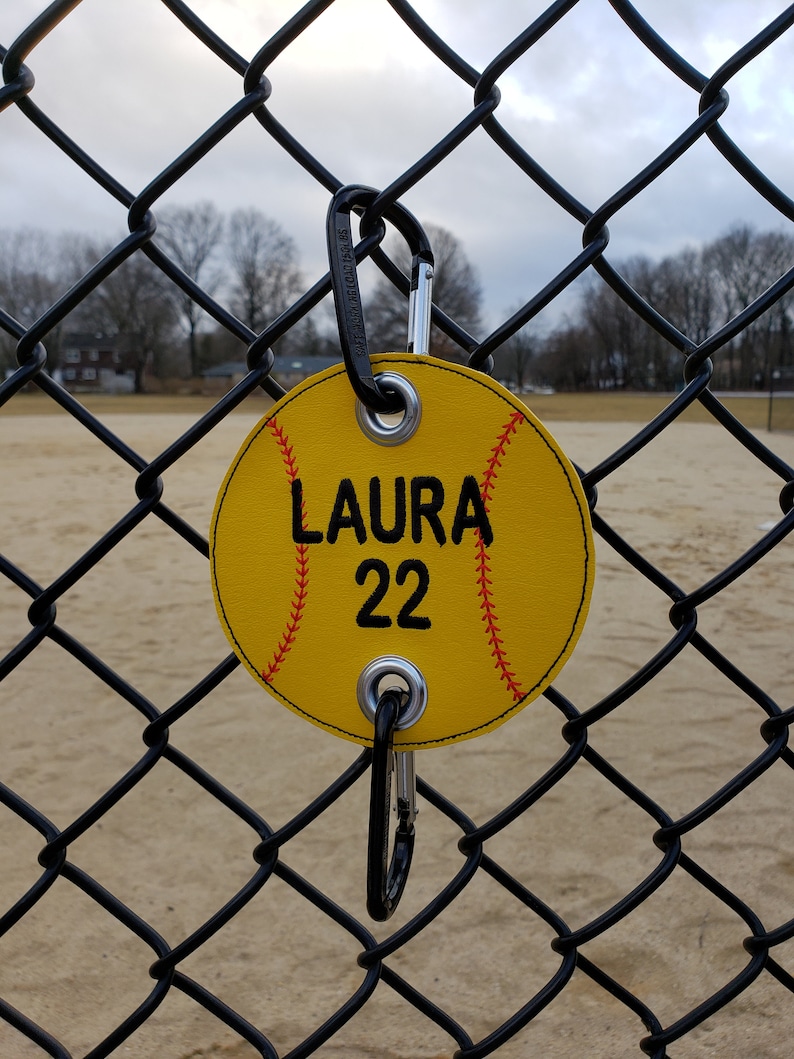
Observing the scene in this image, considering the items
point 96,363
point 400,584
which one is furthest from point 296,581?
point 96,363

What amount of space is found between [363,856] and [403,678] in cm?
157

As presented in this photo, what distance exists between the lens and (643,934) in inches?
69.1

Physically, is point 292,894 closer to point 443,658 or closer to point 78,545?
point 443,658

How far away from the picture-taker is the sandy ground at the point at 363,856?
1.51m

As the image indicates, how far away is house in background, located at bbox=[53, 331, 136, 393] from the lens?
40.9 metres

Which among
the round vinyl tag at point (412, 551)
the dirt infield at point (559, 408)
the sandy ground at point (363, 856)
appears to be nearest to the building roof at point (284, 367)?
the dirt infield at point (559, 408)

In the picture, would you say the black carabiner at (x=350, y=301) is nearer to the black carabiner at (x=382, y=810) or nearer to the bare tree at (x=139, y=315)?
the black carabiner at (x=382, y=810)

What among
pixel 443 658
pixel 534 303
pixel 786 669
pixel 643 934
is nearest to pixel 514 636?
pixel 443 658

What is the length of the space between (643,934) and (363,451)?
156 centimetres

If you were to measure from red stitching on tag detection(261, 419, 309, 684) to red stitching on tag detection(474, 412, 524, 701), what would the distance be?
133mm

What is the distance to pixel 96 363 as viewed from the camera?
50438mm

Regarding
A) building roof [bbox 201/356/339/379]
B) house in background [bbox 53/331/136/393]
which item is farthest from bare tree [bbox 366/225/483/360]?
house in background [bbox 53/331/136/393]

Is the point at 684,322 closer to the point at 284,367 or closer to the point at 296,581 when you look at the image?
the point at 284,367

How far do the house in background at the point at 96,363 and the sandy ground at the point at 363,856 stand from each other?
37338mm
